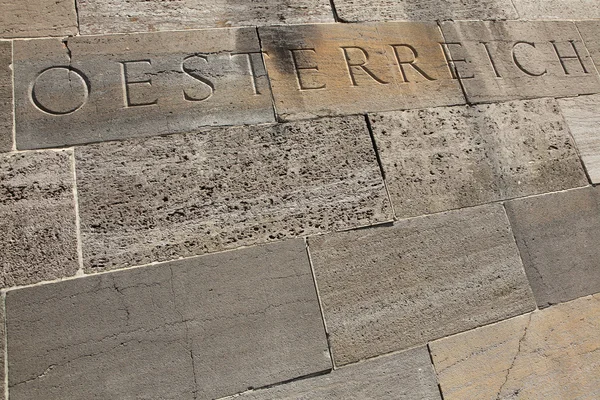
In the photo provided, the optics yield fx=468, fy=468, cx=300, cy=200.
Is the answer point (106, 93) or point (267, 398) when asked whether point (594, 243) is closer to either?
point (267, 398)

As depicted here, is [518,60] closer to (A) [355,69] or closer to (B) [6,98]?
(A) [355,69]

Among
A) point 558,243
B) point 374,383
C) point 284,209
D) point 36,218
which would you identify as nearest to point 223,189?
point 284,209

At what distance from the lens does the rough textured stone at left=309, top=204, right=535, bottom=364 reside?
8.95ft

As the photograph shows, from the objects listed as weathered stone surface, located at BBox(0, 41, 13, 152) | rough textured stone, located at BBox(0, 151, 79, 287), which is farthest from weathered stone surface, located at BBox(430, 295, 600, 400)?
weathered stone surface, located at BBox(0, 41, 13, 152)

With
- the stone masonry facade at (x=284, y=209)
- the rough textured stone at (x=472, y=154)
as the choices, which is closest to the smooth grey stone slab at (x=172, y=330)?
the stone masonry facade at (x=284, y=209)

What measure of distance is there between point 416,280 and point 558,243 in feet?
3.64

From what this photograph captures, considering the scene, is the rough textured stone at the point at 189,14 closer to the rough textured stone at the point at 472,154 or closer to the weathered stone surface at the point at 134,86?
the weathered stone surface at the point at 134,86

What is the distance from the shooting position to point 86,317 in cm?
→ 242

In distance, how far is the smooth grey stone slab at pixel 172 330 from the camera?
7.66 ft

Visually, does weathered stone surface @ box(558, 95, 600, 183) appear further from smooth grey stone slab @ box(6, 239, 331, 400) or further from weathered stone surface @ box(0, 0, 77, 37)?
weathered stone surface @ box(0, 0, 77, 37)

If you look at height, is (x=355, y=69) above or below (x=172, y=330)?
above

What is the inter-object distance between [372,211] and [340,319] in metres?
0.71

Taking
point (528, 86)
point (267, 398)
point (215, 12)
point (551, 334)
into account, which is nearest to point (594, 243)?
point (551, 334)

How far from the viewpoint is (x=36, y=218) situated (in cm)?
254
